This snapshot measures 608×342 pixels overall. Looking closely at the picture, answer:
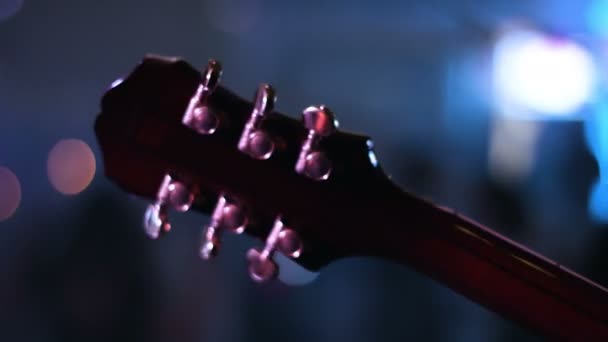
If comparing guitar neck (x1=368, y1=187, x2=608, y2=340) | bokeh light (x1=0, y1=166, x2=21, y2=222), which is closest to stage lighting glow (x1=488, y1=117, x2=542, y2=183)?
bokeh light (x1=0, y1=166, x2=21, y2=222)

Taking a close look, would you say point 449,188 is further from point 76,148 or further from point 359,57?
point 76,148

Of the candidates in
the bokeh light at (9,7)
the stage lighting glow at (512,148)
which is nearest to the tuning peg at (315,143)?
the bokeh light at (9,7)

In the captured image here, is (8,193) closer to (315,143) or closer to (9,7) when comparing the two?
(9,7)

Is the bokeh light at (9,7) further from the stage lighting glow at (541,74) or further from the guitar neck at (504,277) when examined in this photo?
the guitar neck at (504,277)

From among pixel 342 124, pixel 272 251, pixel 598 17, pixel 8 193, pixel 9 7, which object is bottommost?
pixel 8 193

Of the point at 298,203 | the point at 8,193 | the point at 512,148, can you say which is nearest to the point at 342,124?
the point at 512,148

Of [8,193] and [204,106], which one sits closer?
[204,106]

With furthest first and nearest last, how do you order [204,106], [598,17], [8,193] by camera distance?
[598,17] → [8,193] → [204,106]

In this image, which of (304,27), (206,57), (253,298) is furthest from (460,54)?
(253,298)
